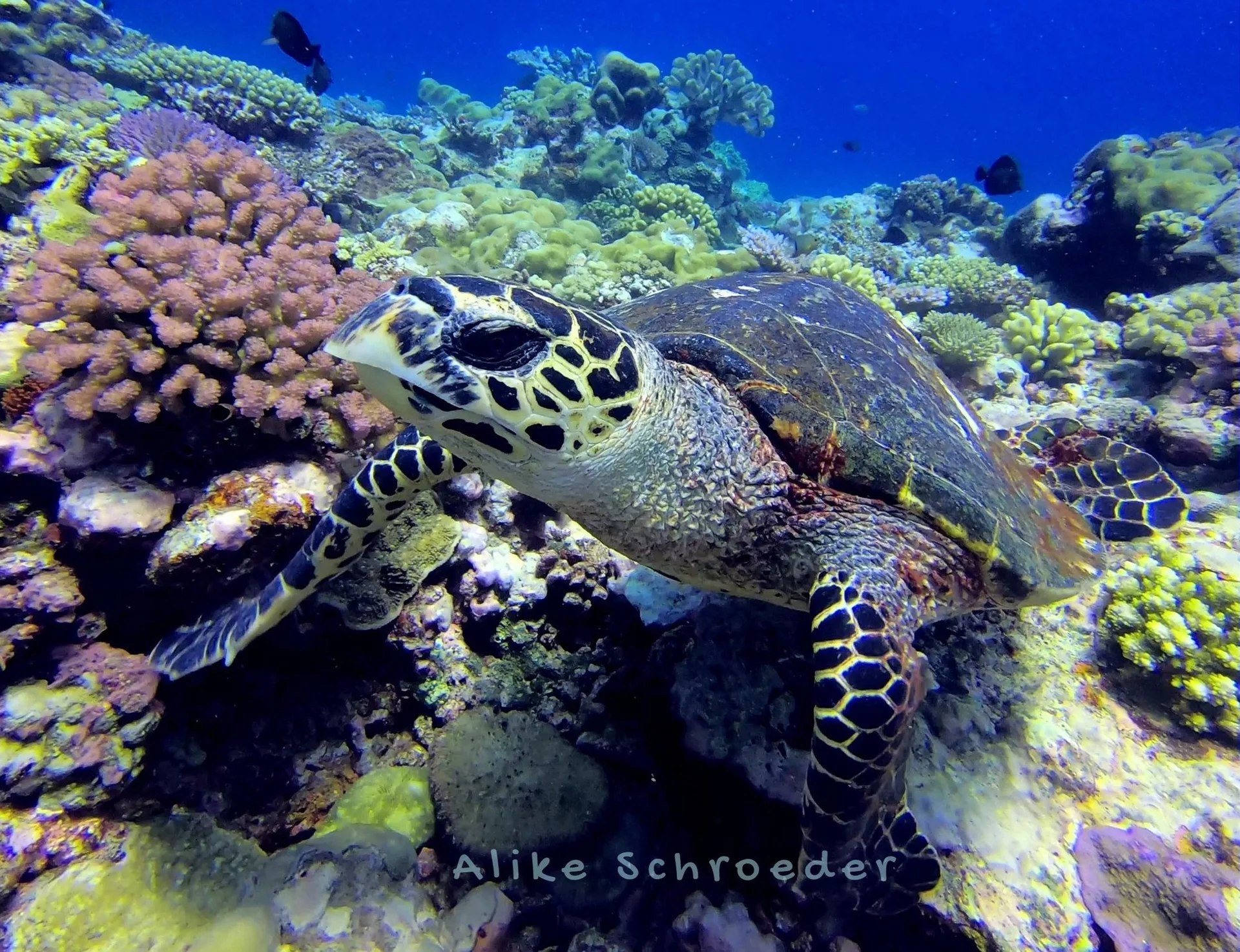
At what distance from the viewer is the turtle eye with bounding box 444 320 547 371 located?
1.49 meters

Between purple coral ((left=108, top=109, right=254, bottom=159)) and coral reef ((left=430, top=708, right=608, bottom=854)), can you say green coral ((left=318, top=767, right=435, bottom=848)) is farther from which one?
purple coral ((left=108, top=109, right=254, bottom=159))

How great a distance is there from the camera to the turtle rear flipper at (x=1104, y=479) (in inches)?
123

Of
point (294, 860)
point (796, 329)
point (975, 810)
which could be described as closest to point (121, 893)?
point (294, 860)

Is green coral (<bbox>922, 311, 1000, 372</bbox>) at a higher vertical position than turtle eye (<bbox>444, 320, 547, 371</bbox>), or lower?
higher

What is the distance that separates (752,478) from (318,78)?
11.2 metres

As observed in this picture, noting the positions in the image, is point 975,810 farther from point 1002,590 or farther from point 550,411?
point 550,411

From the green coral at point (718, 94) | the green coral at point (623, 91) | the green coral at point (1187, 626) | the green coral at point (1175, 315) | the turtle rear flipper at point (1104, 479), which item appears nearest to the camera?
the green coral at point (1187, 626)

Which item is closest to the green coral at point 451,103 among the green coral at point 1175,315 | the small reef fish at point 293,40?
the small reef fish at point 293,40

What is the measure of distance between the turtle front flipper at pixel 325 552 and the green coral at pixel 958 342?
15.3ft

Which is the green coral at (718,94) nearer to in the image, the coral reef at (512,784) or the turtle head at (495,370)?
the turtle head at (495,370)

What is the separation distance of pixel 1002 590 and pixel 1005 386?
12.6ft

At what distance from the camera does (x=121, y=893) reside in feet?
5.75

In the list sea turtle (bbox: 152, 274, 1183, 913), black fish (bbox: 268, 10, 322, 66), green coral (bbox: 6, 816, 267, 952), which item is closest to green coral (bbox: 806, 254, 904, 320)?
sea turtle (bbox: 152, 274, 1183, 913)

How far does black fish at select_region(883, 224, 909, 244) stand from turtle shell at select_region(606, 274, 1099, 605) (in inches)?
301
